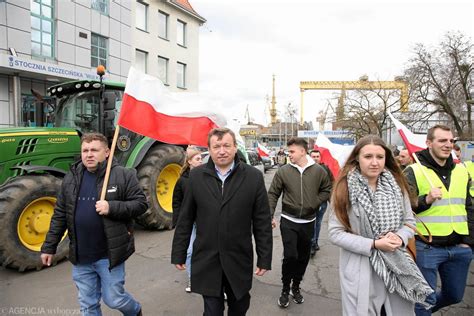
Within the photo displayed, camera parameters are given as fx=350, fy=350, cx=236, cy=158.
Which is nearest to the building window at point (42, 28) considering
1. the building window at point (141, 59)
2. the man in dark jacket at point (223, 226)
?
the building window at point (141, 59)

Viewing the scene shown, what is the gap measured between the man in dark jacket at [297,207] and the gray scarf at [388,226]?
1.47 metres

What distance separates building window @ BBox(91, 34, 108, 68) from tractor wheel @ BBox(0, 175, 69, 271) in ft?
38.6

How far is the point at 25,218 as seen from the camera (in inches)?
181

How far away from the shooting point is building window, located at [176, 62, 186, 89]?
22.6 meters

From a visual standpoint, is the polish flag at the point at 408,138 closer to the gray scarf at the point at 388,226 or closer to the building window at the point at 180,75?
the gray scarf at the point at 388,226

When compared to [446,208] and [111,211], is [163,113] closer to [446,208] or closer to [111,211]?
[111,211]

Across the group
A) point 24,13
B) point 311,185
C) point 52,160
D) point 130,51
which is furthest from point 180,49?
point 311,185

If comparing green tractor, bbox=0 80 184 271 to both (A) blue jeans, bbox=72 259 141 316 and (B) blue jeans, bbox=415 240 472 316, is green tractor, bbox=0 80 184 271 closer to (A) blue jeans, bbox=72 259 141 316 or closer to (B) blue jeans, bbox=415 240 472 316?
(A) blue jeans, bbox=72 259 141 316

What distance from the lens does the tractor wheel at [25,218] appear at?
428cm

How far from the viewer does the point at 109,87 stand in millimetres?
6188

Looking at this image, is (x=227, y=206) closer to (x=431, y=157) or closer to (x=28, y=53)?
(x=431, y=157)

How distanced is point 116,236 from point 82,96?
401cm

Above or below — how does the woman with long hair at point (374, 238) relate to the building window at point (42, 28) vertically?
below

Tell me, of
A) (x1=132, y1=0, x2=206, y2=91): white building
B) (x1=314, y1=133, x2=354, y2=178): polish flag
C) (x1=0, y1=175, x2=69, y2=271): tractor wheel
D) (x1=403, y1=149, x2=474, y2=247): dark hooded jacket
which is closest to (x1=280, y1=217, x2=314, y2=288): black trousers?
(x1=403, y1=149, x2=474, y2=247): dark hooded jacket
